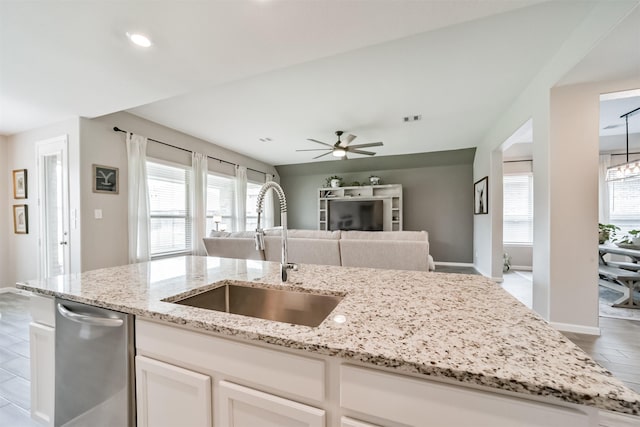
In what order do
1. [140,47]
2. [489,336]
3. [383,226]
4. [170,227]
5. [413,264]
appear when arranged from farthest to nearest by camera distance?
[383,226] → [170,227] → [413,264] → [140,47] → [489,336]

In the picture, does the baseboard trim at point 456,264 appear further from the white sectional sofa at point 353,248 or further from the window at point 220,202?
the window at point 220,202

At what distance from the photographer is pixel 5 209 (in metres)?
→ 3.93

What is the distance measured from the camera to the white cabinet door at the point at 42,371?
3.97ft

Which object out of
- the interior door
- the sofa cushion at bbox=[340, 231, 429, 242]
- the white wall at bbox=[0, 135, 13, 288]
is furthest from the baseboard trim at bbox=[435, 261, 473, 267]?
the white wall at bbox=[0, 135, 13, 288]

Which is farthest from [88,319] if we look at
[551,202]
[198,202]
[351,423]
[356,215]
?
[356,215]

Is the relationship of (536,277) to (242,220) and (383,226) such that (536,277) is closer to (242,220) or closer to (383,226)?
(383,226)

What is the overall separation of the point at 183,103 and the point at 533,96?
13.7 ft

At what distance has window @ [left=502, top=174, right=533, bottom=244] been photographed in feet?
18.0

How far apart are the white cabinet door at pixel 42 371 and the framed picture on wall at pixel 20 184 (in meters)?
3.96

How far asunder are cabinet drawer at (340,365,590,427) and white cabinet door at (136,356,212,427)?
19.3 inches

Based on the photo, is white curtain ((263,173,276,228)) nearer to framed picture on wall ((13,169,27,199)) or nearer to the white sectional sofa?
the white sectional sofa

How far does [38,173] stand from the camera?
3.59m

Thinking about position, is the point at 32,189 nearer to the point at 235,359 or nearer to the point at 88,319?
the point at 88,319

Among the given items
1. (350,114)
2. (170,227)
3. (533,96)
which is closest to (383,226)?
(350,114)
